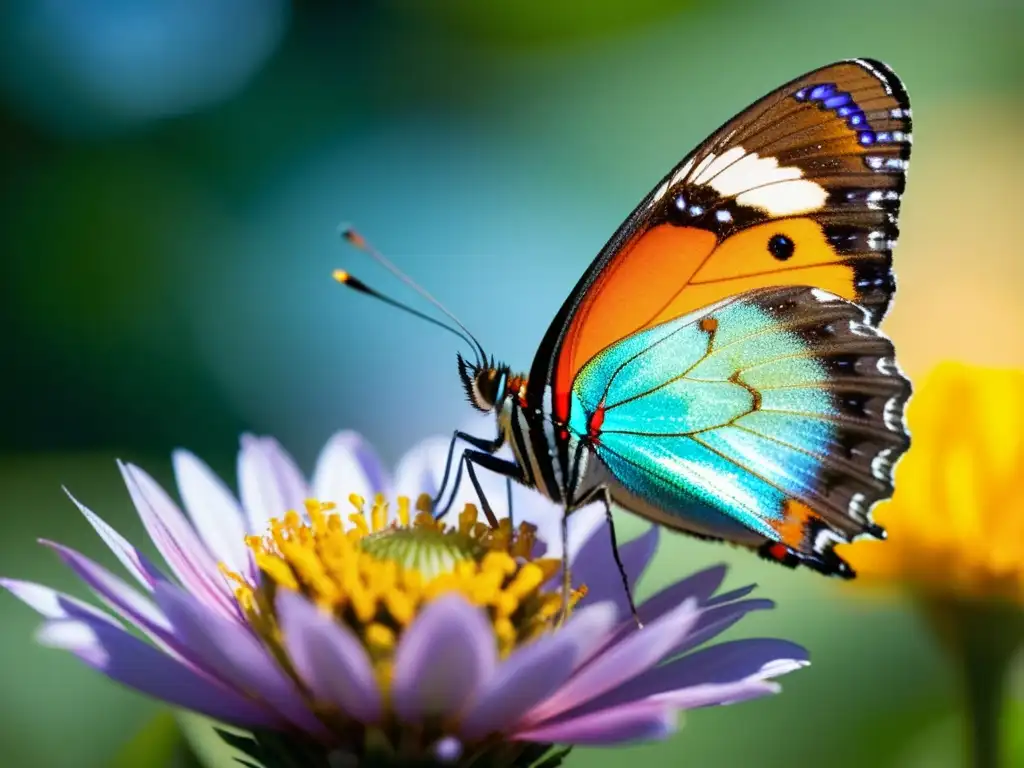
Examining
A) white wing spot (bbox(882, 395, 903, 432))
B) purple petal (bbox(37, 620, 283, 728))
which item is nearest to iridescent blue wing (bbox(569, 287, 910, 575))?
white wing spot (bbox(882, 395, 903, 432))

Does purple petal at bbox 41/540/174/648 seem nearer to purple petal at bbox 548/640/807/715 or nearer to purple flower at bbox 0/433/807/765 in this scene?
purple flower at bbox 0/433/807/765

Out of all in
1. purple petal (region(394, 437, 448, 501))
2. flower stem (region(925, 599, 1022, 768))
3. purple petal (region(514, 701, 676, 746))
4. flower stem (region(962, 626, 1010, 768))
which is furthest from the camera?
purple petal (region(394, 437, 448, 501))

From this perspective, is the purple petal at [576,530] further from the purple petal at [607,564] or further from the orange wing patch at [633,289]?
the orange wing patch at [633,289]

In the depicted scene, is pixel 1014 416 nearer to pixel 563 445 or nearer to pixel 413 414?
pixel 563 445

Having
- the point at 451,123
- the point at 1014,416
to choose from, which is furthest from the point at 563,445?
the point at 451,123

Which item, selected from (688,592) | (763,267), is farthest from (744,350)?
(688,592)

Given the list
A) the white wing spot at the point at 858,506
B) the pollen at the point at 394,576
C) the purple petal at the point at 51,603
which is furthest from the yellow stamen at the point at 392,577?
the white wing spot at the point at 858,506
